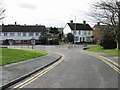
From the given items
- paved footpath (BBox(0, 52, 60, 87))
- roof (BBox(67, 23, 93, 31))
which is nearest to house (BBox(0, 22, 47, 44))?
roof (BBox(67, 23, 93, 31))

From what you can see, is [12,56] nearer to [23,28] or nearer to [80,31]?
[80,31]

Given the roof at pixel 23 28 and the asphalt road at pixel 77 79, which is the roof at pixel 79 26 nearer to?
the roof at pixel 23 28

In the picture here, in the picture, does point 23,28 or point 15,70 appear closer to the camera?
point 15,70

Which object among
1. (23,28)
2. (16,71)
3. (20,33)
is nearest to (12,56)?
(16,71)

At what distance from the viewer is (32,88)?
44.4 feet

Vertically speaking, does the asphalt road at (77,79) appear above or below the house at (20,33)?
below

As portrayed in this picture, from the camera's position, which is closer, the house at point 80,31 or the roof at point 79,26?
the house at point 80,31

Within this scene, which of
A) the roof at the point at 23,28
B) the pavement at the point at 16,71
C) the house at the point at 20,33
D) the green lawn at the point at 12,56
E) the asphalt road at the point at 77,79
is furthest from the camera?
the roof at the point at 23,28

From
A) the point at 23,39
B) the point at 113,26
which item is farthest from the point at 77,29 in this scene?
the point at 113,26

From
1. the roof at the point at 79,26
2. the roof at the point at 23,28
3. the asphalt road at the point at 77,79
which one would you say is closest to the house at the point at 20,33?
the roof at the point at 23,28

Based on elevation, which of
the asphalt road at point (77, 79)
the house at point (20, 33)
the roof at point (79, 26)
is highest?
the roof at point (79, 26)

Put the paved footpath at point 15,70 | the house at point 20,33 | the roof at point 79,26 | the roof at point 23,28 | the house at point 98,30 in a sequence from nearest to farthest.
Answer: the paved footpath at point 15,70 < the house at point 98,30 < the house at point 20,33 < the roof at point 23,28 < the roof at point 79,26

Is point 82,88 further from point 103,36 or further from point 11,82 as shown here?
point 103,36

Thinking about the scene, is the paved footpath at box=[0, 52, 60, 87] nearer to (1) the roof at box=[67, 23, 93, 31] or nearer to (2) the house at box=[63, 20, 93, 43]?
(2) the house at box=[63, 20, 93, 43]
